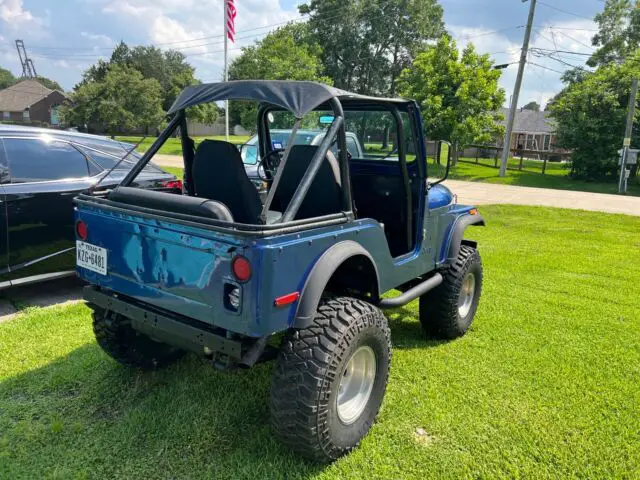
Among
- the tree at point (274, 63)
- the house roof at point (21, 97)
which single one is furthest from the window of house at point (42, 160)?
the house roof at point (21, 97)

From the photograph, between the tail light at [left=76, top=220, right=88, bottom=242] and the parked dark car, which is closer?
the tail light at [left=76, top=220, right=88, bottom=242]

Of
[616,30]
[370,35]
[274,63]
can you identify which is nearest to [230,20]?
[274,63]

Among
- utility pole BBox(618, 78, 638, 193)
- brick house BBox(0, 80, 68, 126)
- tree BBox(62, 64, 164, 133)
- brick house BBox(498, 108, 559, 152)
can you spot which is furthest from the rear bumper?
brick house BBox(0, 80, 68, 126)

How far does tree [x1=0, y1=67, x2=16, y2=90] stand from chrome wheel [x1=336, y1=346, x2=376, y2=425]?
119 m

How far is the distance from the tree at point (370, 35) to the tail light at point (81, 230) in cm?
4326

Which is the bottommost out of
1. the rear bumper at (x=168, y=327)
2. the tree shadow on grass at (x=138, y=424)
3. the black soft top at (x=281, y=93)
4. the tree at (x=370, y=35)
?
the tree shadow on grass at (x=138, y=424)

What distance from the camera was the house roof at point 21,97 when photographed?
57000 millimetres

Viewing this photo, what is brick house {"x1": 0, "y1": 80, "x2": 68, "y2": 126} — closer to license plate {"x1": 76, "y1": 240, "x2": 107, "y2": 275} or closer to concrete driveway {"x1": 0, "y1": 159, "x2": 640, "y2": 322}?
concrete driveway {"x1": 0, "y1": 159, "x2": 640, "y2": 322}

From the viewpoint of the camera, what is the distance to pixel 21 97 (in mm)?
58438

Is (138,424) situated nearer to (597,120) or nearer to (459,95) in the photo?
(459,95)

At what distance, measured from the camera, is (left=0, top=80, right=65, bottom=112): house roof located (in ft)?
187

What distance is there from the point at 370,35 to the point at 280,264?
4727 cm

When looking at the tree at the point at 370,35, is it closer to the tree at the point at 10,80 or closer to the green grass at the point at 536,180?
the green grass at the point at 536,180

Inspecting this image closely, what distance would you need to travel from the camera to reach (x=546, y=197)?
15.9m
